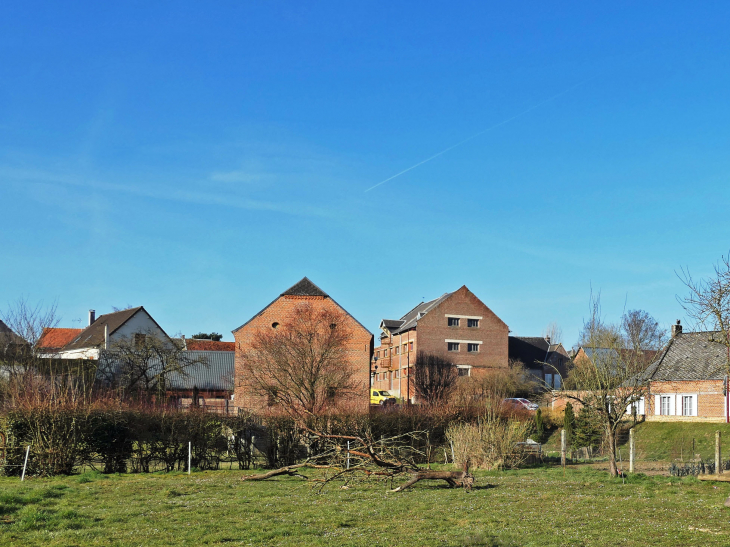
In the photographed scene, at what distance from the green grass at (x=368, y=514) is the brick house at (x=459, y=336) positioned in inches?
1812

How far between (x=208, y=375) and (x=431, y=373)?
19935mm

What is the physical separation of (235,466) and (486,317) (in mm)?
43238

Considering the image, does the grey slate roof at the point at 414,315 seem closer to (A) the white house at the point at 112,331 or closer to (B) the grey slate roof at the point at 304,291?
Answer: (B) the grey slate roof at the point at 304,291

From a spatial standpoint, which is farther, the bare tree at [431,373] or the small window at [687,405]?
the bare tree at [431,373]

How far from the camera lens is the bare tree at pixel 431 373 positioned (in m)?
58.8

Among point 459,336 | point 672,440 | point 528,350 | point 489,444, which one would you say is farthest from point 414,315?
point 489,444

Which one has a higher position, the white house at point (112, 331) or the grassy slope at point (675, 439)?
the white house at point (112, 331)

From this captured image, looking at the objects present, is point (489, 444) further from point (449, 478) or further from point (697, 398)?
point (697, 398)

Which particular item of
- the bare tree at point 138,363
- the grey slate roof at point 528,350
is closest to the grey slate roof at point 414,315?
the grey slate roof at point 528,350

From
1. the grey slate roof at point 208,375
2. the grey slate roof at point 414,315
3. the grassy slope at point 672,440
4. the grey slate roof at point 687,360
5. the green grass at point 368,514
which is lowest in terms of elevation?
the grassy slope at point 672,440

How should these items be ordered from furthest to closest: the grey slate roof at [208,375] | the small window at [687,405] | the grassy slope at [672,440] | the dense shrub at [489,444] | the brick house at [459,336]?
the brick house at [459,336] → the grey slate roof at [208,375] → the small window at [687,405] → the grassy slope at [672,440] → the dense shrub at [489,444]

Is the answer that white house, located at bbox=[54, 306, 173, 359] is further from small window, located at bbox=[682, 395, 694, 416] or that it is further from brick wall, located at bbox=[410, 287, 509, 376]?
small window, located at bbox=[682, 395, 694, 416]

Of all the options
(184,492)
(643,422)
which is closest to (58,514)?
(184,492)

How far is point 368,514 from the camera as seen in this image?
12.3 m
